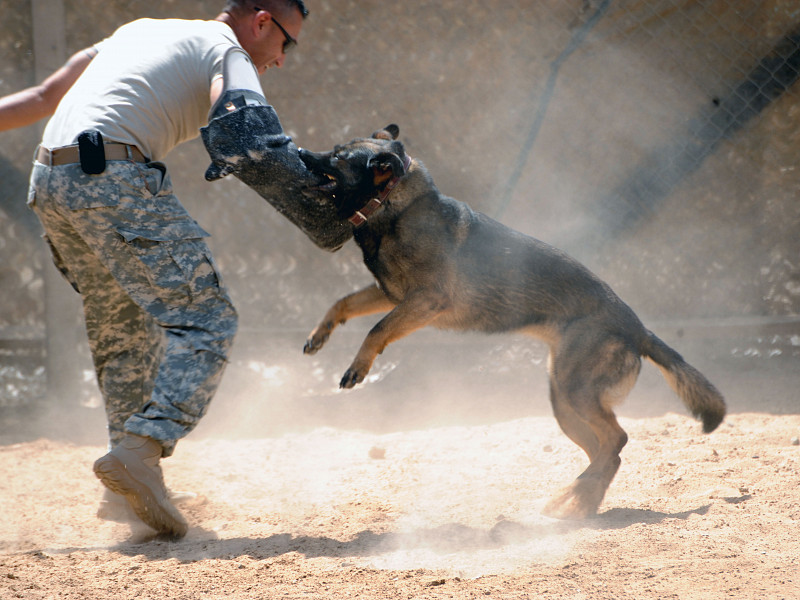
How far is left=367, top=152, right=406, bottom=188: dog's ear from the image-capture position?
133 inches

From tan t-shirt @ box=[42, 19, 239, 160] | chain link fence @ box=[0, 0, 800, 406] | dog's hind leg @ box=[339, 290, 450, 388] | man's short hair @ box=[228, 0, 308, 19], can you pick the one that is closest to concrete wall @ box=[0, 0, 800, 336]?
chain link fence @ box=[0, 0, 800, 406]

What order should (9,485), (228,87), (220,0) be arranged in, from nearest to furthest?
(228,87)
(9,485)
(220,0)

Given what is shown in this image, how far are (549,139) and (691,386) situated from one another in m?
3.06

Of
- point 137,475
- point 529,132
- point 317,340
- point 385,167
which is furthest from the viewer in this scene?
point 529,132

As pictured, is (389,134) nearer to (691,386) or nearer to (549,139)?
(691,386)

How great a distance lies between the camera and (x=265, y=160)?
8.93ft

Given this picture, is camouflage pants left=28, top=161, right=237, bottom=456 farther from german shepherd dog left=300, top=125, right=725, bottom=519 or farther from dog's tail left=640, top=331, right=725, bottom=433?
dog's tail left=640, top=331, right=725, bottom=433

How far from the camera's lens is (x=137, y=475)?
266 centimetres

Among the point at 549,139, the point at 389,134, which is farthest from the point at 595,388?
the point at 549,139

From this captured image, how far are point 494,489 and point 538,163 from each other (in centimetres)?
325

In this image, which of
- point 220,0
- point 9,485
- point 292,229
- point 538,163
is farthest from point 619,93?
point 9,485

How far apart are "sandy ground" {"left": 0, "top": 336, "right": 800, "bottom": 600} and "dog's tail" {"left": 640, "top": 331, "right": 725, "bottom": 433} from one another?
336mm

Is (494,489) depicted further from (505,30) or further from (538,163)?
(505,30)

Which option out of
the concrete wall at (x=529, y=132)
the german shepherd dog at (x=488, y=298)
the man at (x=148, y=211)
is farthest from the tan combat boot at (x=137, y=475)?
the concrete wall at (x=529, y=132)
